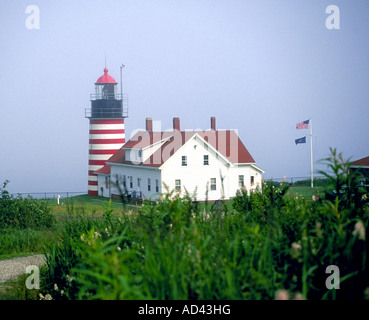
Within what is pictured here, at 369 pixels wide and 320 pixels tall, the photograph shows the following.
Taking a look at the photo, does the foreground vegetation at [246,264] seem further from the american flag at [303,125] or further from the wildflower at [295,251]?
the american flag at [303,125]

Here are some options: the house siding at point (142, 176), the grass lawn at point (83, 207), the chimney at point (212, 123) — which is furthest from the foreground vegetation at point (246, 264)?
Answer: the chimney at point (212, 123)

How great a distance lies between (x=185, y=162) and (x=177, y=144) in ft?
5.47

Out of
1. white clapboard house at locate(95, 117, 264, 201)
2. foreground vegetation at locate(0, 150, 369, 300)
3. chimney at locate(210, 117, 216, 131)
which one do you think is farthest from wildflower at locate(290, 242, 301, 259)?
chimney at locate(210, 117, 216, 131)

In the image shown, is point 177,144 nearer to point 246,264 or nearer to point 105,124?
point 105,124

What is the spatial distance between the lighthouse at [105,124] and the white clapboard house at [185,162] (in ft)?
11.7

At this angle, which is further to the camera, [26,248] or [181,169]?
[181,169]

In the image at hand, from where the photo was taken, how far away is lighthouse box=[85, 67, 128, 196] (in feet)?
173

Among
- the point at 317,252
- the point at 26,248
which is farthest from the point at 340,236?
the point at 26,248

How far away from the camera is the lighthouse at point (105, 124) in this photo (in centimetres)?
5262

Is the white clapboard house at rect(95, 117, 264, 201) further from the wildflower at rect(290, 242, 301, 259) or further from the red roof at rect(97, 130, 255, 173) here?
the wildflower at rect(290, 242, 301, 259)

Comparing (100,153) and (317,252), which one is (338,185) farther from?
(100,153)
